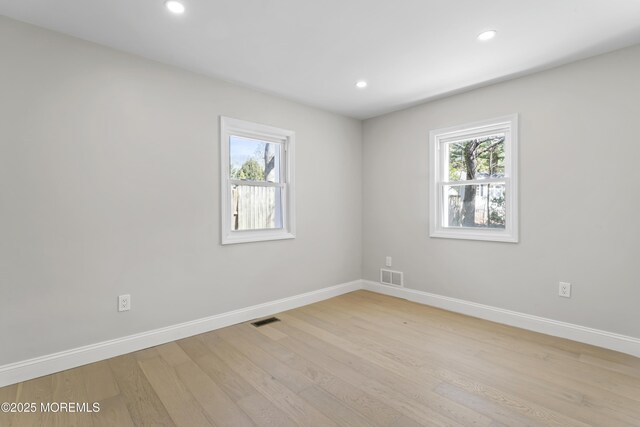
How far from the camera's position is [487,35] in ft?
7.64

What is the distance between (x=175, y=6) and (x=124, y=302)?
2.26 meters

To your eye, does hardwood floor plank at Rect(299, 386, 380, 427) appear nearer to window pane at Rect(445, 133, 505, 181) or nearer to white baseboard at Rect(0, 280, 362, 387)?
white baseboard at Rect(0, 280, 362, 387)

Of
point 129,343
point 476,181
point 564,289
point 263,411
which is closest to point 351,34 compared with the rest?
point 476,181

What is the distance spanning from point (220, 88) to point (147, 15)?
1.05 metres

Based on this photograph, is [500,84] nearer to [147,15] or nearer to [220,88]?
[220,88]

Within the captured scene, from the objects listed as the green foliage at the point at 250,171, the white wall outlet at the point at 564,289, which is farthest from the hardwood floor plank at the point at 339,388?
the white wall outlet at the point at 564,289

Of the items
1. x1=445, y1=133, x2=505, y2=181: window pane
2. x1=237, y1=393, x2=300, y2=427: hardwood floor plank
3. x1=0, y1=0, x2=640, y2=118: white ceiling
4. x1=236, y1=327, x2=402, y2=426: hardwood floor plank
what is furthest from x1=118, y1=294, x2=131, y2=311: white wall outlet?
x1=445, y1=133, x2=505, y2=181: window pane

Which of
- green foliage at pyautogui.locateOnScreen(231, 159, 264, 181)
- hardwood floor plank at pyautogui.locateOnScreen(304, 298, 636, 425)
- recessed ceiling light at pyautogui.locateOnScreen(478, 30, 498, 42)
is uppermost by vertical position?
recessed ceiling light at pyautogui.locateOnScreen(478, 30, 498, 42)

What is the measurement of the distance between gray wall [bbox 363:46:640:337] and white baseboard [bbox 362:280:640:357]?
0.06 m

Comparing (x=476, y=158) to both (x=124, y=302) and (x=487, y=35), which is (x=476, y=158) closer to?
(x=487, y=35)

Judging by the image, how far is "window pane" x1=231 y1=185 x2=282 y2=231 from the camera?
3.38 m

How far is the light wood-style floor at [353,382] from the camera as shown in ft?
5.81

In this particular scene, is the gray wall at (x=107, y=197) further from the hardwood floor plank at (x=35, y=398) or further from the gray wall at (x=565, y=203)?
the gray wall at (x=565, y=203)

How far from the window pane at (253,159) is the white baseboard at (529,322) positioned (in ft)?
7.42
